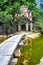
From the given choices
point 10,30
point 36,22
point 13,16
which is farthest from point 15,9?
point 36,22

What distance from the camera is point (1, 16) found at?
12531 millimetres

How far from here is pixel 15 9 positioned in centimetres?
1326

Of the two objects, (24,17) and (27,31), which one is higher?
(24,17)

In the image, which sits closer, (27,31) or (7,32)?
(7,32)

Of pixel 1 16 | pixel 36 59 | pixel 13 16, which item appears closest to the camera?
pixel 36 59

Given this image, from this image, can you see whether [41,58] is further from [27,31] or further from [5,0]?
[5,0]

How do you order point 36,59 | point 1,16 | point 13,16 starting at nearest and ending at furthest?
1. point 36,59
2. point 1,16
3. point 13,16

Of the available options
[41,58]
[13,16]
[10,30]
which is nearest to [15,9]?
[13,16]

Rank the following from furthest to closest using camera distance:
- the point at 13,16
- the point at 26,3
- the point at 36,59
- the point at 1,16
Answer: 1. the point at 26,3
2. the point at 13,16
3. the point at 1,16
4. the point at 36,59

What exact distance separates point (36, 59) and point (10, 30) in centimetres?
619

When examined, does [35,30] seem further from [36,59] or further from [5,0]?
[36,59]

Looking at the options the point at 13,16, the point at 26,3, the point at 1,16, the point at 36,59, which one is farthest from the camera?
the point at 26,3

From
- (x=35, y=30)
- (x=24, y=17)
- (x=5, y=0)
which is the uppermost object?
(x=5, y=0)

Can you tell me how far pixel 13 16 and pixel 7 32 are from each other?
1.26 metres
